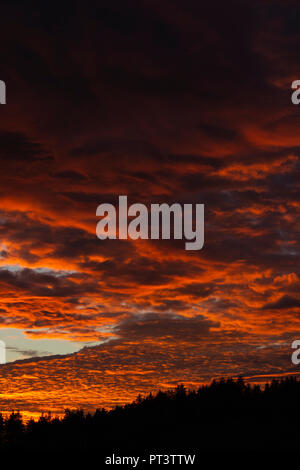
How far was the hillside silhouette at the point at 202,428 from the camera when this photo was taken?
149375mm

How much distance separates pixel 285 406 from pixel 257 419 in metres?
8.55

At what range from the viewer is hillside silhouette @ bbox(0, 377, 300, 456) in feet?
490

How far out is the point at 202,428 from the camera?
17788 centimetres

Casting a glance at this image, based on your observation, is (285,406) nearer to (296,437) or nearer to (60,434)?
(296,437)
